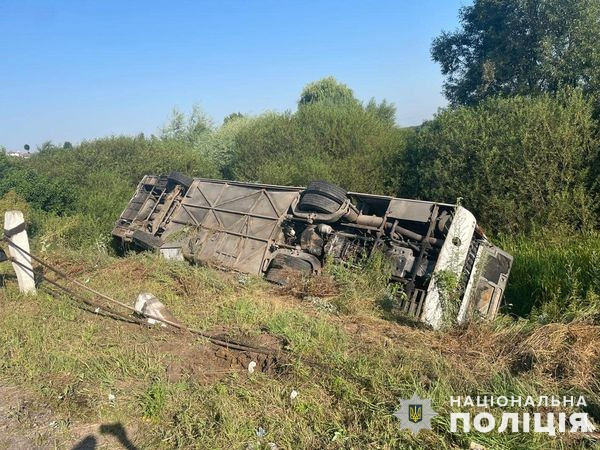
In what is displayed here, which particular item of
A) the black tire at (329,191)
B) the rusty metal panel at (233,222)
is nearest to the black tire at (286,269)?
the rusty metal panel at (233,222)

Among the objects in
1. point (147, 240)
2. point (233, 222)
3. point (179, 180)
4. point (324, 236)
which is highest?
point (179, 180)

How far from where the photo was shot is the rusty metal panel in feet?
28.8

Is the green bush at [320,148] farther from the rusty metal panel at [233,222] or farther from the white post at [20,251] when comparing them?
the white post at [20,251]

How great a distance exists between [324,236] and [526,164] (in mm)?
5826

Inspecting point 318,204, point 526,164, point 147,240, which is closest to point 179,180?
point 147,240

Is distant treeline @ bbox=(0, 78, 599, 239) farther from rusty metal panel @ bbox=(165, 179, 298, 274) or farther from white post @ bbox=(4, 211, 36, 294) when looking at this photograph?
white post @ bbox=(4, 211, 36, 294)

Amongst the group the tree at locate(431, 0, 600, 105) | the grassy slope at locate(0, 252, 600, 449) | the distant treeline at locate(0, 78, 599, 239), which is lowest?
the grassy slope at locate(0, 252, 600, 449)

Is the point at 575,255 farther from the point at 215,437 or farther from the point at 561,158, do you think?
the point at 215,437

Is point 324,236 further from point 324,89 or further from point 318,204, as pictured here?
point 324,89

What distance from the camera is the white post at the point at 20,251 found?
617 centimetres

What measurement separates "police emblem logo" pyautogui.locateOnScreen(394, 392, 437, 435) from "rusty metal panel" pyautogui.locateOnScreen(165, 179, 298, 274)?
5122 millimetres

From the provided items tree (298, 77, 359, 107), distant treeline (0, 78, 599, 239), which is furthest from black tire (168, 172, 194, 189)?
tree (298, 77, 359, 107)

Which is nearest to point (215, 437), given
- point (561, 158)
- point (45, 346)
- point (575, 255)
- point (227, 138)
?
point (45, 346)

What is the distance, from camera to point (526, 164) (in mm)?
11047
